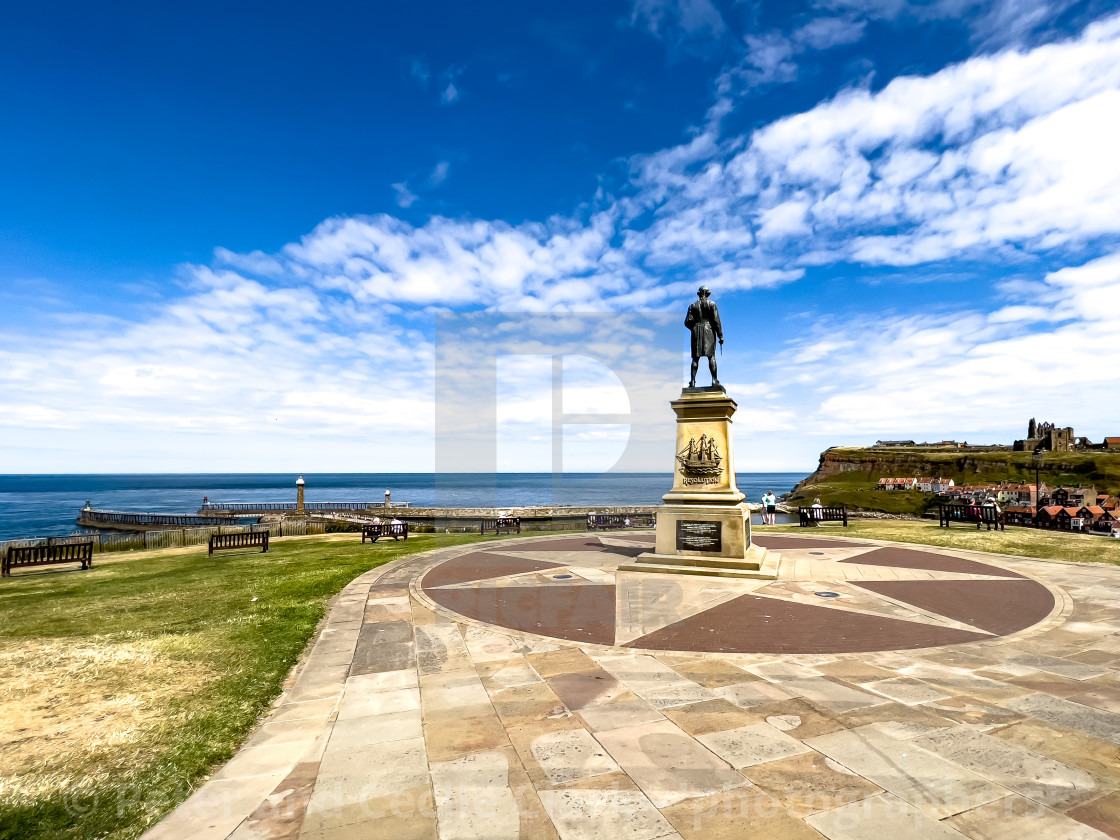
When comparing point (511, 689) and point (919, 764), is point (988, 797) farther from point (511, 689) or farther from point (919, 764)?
point (511, 689)

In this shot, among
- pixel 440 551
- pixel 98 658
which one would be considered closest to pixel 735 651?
pixel 98 658

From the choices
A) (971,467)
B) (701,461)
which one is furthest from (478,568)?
(971,467)

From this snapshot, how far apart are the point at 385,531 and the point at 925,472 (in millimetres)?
139189

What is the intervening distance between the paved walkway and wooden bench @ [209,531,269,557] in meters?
10.8

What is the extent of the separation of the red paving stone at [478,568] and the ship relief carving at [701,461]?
4297 millimetres

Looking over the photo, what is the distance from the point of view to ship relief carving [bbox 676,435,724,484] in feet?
43.0

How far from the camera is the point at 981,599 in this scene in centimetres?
973

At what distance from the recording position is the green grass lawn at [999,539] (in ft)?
48.9

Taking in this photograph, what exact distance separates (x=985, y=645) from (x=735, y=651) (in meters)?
3.50

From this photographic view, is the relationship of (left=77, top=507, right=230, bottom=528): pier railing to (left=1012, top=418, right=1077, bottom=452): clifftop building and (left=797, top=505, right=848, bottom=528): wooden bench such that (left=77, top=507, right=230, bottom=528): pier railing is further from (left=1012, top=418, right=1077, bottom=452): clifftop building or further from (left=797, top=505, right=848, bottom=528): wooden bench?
(left=1012, top=418, right=1077, bottom=452): clifftop building

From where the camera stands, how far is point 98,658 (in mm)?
7000

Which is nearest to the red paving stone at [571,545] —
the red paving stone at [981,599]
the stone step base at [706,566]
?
the stone step base at [706,566]

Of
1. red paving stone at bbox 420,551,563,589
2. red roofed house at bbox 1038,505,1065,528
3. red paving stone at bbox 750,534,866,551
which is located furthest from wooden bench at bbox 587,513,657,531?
red roofed house at bbox 1038,505,1065,528

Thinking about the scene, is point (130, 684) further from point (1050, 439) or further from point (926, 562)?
point (1050, 439)
